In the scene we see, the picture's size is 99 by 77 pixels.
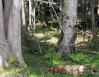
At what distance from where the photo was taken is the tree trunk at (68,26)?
43.8 feet

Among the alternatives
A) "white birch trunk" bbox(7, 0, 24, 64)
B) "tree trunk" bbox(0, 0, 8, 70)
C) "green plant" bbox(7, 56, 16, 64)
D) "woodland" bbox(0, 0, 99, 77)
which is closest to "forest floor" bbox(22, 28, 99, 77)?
"woodland" bbox(0, 0, 99, 77)

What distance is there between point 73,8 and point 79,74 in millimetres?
3505

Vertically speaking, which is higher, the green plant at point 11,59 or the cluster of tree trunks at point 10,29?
the cluster of tree trunks at point 10,29

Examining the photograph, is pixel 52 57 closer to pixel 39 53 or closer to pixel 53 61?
pixel 53 61

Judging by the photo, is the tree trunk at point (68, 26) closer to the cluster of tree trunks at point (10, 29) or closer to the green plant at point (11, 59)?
the cluster of tree trunks at point (10, 29)

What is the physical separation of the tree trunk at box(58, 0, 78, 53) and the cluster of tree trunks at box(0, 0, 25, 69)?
2888 millimetres

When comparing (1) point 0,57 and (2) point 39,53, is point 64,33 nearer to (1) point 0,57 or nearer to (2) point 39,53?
(2) point 39,53

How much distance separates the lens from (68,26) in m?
13.4

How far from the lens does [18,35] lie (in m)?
11.2

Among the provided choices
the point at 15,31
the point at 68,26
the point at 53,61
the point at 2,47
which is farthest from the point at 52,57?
the point at 2,47

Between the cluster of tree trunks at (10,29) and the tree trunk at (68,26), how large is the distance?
9.48 feet

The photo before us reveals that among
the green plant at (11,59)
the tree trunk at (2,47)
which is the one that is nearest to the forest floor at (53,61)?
the green plant at (11,59)

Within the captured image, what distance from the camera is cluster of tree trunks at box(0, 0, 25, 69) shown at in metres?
10.8

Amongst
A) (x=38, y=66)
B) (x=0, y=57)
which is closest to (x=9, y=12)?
(x=0, y=57)
